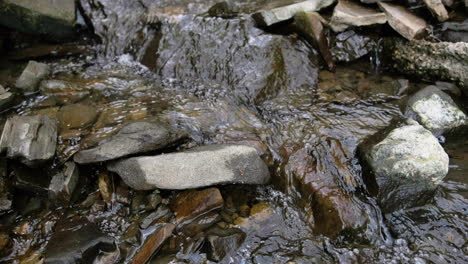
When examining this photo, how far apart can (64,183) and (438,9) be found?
4.95m

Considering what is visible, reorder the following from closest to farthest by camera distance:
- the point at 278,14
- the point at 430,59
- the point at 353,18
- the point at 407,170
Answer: the point at 407,170, the point at 430,59, the point at 353,18, the point at 278,14

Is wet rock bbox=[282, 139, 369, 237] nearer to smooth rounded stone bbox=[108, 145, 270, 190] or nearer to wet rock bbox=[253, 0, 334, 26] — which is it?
smooth rounded stone bbox=[108, 145, 270, 190]

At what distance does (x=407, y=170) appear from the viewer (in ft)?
10.4

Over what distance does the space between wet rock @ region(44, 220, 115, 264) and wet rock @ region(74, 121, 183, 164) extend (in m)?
0.59

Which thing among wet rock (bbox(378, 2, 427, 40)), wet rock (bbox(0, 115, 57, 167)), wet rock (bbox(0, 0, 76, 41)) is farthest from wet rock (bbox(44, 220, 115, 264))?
wet rock (bbox(378, 2, 427, 40))

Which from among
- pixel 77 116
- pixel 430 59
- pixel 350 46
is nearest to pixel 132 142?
pixel 77 116

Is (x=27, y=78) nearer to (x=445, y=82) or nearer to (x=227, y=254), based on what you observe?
(x=227, y=254)

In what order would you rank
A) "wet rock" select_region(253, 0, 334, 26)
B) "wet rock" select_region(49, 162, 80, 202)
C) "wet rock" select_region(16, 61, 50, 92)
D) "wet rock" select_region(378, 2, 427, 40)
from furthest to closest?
"wet rock" select_region(253, 0, 334, 26), "wet rock" select_region(378, 2, 427, 40), "wet rock" select_region(16, 61, 50, 92), "wet rock" select_region(49, 162, 80, 202)

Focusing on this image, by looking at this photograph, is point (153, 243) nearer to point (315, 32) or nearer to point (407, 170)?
point (407, 170)

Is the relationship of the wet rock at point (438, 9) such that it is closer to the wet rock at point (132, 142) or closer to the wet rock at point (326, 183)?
the wet rock at point (326, 183)

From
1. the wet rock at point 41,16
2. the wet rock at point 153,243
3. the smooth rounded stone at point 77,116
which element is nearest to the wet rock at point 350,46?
the smooth rounded stone at point 77,116

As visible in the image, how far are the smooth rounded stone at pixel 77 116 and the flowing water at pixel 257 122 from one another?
0.09 m

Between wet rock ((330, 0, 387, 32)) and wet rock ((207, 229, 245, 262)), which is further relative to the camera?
wet rock ((330, 0, 387, 32))

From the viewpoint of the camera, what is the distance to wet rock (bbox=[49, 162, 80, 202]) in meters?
3.36
